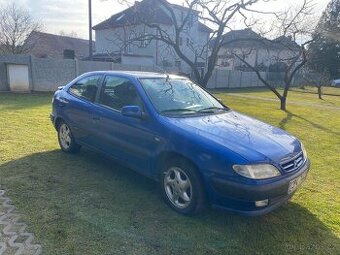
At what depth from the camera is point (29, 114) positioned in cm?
966

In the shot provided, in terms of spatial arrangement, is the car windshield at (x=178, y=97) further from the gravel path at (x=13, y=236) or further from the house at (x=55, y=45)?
the house at (x=55, y=45)

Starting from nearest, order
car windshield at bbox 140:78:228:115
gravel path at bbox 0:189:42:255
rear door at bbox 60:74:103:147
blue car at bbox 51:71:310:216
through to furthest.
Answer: gravel path at bbox 0:189:42:255 < blue car at bbox 51:71:310:216 < car windshield at bbox 140:78:228:115 < rear door at bbox 60:74:103:147

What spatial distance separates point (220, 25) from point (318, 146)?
9214mm

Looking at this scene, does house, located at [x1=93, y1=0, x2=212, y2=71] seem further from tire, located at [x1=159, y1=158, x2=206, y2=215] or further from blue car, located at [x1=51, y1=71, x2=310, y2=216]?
tire, located at [x1=159, y1=158, x2=206, y2=215]

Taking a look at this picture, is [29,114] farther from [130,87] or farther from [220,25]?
[220,25]

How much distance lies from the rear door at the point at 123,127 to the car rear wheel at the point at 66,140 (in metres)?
1.05

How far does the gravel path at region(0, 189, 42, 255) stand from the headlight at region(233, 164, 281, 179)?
1986 millimetres

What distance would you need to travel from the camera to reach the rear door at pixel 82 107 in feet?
15.9

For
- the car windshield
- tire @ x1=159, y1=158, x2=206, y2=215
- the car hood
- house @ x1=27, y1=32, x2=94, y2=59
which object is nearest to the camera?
the car hood

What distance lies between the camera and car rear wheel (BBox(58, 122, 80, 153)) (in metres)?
5.47

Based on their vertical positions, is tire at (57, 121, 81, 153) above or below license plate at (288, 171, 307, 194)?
below

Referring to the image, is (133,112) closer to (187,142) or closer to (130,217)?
(187,142)

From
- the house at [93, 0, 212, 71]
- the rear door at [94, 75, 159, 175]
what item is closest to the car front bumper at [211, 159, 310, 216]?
the rear door at [94, 75, 159, 175]

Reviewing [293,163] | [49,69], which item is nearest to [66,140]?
[293,163]
